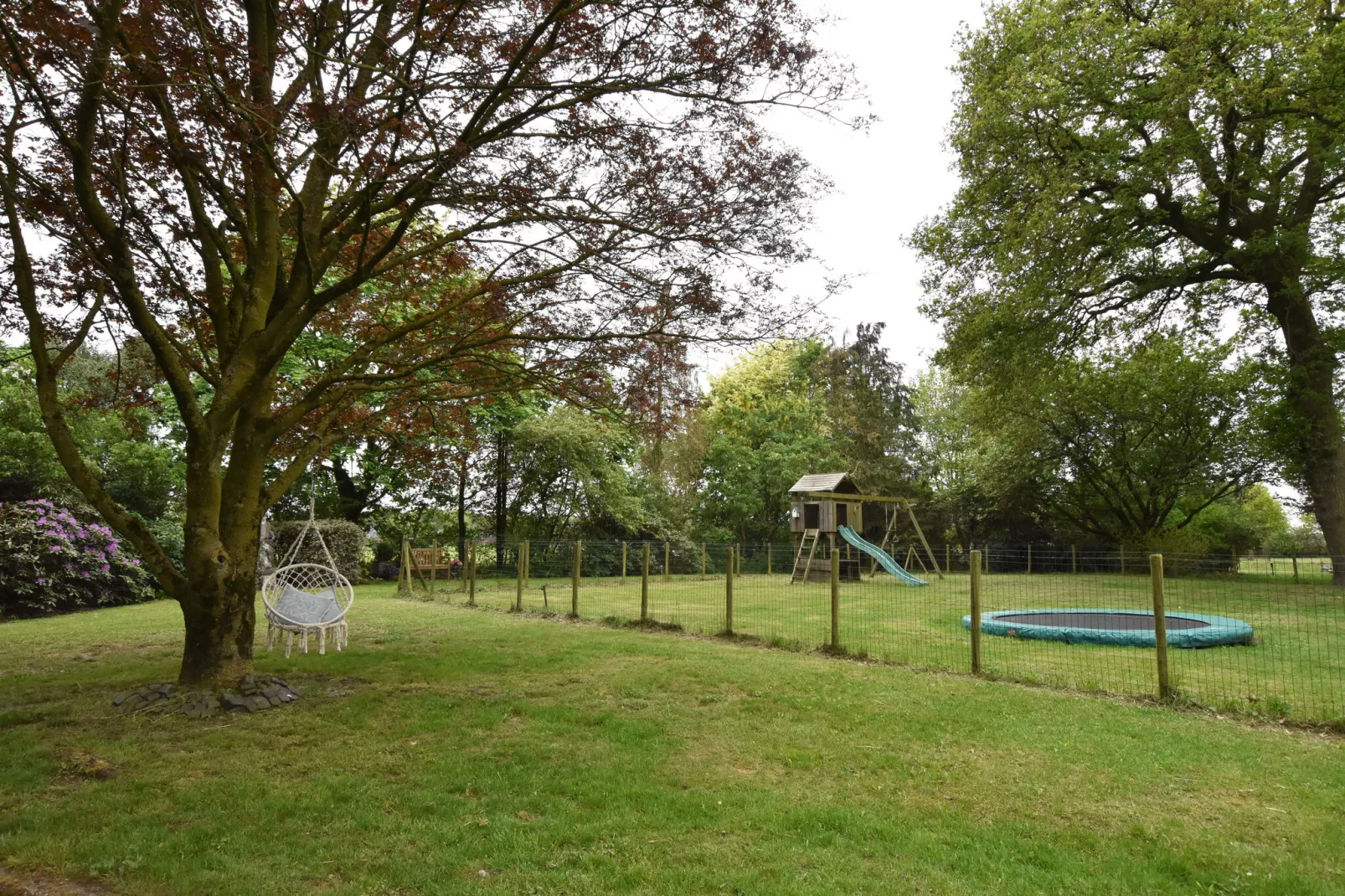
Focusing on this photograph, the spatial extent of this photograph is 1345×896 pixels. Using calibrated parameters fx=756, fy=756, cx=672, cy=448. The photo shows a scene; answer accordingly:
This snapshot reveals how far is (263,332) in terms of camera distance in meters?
6.05

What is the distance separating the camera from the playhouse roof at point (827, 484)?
75.2ft

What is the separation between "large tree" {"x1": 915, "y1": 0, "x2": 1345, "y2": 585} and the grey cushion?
45.7 feet

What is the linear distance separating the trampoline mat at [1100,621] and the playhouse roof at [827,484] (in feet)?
34.6

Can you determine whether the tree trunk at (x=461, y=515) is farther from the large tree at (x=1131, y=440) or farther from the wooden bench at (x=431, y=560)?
the large tree at (x=1131, y=440)

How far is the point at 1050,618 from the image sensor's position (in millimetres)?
12125

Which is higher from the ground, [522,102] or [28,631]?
[522,102]

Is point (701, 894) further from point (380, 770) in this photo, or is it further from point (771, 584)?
point (771, 584)

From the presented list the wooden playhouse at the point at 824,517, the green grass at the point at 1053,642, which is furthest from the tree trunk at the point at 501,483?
the wooden playhouse at the point at 824,517

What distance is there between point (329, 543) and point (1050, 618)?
16928 millimetres

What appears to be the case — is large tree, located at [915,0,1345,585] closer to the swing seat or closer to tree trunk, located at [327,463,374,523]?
the swing seat

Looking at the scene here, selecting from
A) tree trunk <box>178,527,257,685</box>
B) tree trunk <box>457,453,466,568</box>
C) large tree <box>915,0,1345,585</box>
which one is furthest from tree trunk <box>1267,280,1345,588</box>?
tree trunk <box>457,453,466,568</box>

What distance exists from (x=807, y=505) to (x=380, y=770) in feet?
65.2

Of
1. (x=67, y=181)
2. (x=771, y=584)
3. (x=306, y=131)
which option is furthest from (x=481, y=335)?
(x=771, y=584)

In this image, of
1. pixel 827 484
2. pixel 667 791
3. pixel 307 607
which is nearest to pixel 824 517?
pixel 827 484
